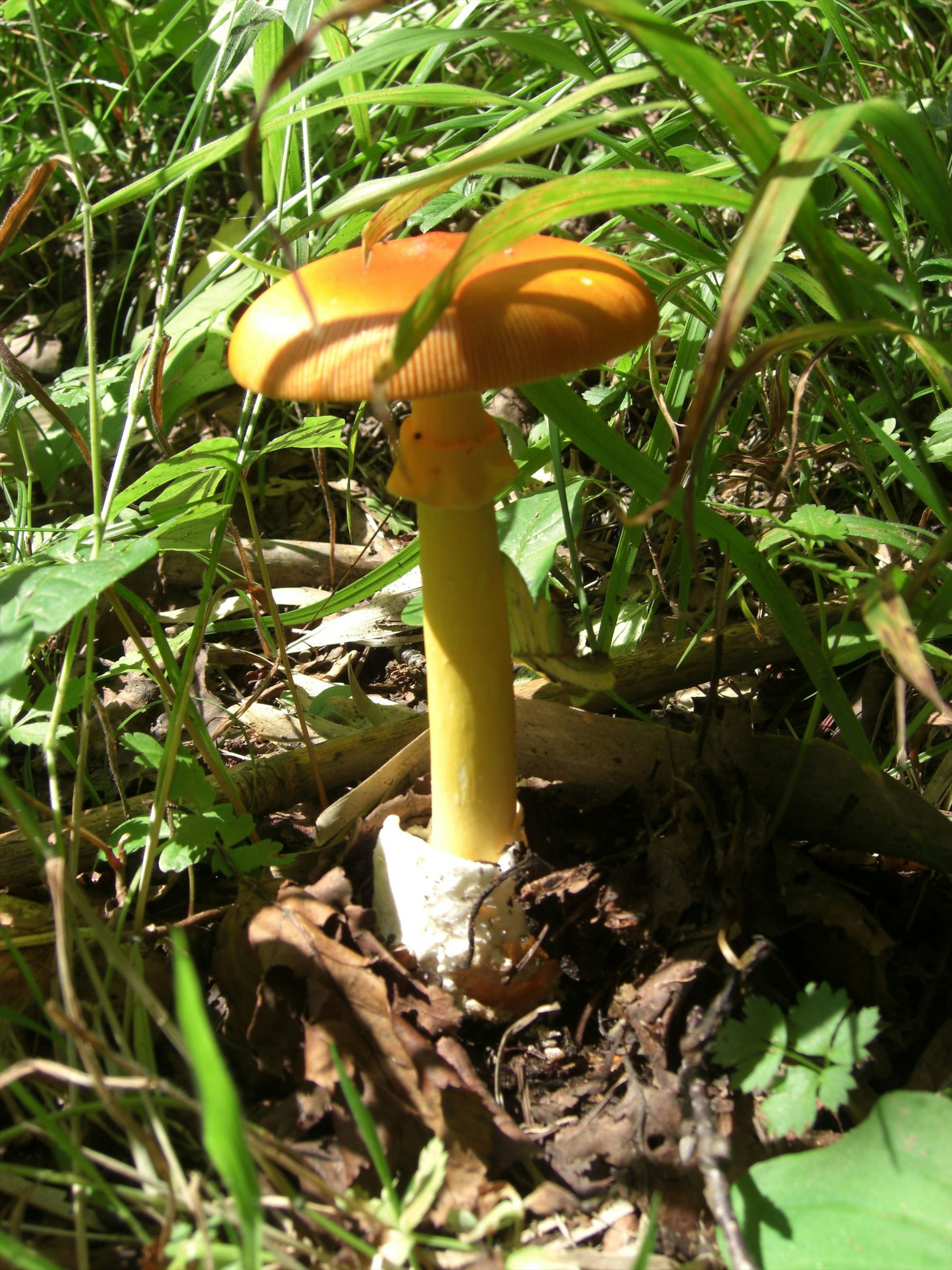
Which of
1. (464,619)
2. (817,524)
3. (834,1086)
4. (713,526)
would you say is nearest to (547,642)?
(464,619)

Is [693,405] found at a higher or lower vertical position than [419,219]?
lower

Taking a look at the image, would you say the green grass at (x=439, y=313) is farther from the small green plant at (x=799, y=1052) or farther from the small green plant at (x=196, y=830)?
the small green plant at (x=799, y=1052)

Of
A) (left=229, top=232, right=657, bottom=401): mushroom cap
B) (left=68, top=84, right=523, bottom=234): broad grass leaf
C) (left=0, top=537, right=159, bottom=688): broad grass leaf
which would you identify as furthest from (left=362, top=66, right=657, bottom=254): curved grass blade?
(left=0, top=537, right=159, bottom=688): broad grass leaf

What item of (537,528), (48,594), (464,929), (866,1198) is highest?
(48,594)

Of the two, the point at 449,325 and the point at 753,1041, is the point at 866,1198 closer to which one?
the point at 753,1041

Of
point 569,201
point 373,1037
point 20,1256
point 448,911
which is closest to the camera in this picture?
point 20,1256

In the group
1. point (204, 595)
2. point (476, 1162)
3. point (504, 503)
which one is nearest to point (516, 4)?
point (504, 503)

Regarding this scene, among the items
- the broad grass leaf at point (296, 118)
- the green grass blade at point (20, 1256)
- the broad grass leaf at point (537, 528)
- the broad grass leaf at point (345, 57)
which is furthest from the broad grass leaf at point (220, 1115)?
the broad grass leaf at point (345, 57)

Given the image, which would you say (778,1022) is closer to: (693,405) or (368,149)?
(693,405)
